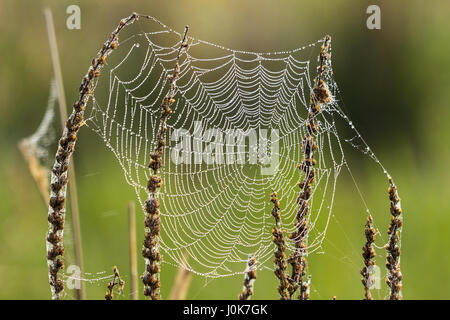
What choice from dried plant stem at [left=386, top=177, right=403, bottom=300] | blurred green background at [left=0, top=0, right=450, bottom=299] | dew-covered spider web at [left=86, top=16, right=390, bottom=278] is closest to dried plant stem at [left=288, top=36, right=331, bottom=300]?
dried plant stem at [left=386, top=177, right=403, bottom=300]

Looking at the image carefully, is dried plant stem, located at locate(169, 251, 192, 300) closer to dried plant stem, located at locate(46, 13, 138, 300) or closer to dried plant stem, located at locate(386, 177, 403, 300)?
dried plant stem, located at locate(46, 13, 138, 300)

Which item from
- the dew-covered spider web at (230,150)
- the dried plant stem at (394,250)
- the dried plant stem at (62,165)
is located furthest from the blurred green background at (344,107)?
the dried plant stem at (62,165)

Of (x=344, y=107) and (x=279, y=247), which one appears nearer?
(x=279, y=247)

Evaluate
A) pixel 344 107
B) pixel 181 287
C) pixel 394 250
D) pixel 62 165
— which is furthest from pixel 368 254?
pixel 344 107

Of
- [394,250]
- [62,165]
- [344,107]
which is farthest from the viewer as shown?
[344,107]

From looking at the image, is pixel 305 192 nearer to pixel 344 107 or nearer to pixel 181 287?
pixel 181 287

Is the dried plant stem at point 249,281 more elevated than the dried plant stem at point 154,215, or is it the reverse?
the dried plant stem at point 154,215

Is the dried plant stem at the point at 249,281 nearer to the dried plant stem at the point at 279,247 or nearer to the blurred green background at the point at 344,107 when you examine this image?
the dried plant stem at the point at 279,247

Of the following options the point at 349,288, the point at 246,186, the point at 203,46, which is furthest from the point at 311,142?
the point at 203,46
